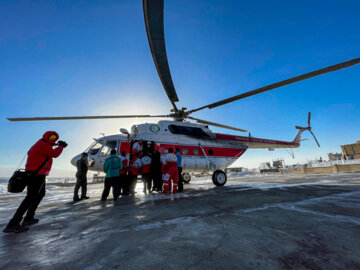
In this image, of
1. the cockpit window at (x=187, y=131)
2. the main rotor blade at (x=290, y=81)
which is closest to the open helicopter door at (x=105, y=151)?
the cockpit window at (x=187, y=131)

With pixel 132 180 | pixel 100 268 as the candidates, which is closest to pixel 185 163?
pixel 132 180

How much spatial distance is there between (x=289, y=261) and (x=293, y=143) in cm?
1451

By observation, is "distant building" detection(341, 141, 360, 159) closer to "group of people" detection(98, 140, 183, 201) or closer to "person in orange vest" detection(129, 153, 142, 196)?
"group of people" detection(98, 140, 183, 201)

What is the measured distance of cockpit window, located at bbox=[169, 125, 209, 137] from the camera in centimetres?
859

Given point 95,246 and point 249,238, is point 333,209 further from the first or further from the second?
point 95,246

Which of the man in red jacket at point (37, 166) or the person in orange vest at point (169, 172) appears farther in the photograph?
the person in orange vest at point (169, 172)

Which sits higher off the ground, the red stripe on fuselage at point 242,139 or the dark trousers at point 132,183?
the red stripe on fuselage at point 242,139

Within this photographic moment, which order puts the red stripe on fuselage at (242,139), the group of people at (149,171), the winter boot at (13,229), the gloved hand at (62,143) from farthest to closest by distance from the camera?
the red stripe on fuselage at (242,139) < the group of people at (149,171) < the gloved hand at (62,143) < the winter boot at (13,229)

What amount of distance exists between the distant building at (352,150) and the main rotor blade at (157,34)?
52.8 m

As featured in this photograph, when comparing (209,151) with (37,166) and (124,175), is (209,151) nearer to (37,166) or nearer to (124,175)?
(124,175)

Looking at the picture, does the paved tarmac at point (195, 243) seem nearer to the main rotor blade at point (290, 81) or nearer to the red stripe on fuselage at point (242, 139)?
the main rotor blade at point (290, 81)

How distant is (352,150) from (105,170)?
55484mm

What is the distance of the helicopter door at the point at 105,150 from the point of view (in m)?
6.93

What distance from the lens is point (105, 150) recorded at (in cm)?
715
